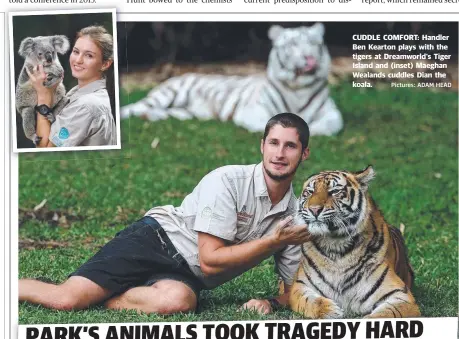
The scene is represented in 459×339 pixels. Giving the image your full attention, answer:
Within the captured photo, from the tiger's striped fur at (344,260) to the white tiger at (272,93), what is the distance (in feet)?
7.87

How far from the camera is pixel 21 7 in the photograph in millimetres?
4645

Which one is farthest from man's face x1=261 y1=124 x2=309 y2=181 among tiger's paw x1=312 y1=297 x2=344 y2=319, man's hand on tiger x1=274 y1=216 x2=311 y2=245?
tiger's paw x1=312 y1=297 x2=344 y2=319

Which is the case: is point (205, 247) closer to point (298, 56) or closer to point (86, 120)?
point (86, 120)

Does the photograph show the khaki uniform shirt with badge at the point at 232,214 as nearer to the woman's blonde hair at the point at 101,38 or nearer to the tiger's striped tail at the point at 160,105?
the woman's blonde hair at the point at 101,38

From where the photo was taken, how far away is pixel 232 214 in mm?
4504

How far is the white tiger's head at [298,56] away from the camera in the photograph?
22.9 ft

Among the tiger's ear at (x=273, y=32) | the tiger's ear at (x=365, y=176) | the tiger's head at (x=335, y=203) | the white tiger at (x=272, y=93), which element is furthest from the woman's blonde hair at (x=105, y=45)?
the tiger's ear at (x=273, y=32)

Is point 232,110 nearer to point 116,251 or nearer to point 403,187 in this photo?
point 403,187

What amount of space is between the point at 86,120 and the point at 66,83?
221mm

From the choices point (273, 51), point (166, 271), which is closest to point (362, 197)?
point (166, 271)

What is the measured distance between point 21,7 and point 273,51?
3.18 metres

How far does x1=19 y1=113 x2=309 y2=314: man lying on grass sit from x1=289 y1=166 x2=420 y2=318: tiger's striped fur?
106mm

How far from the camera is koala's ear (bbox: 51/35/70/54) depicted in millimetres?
4748

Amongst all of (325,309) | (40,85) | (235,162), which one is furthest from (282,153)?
(235,162)
